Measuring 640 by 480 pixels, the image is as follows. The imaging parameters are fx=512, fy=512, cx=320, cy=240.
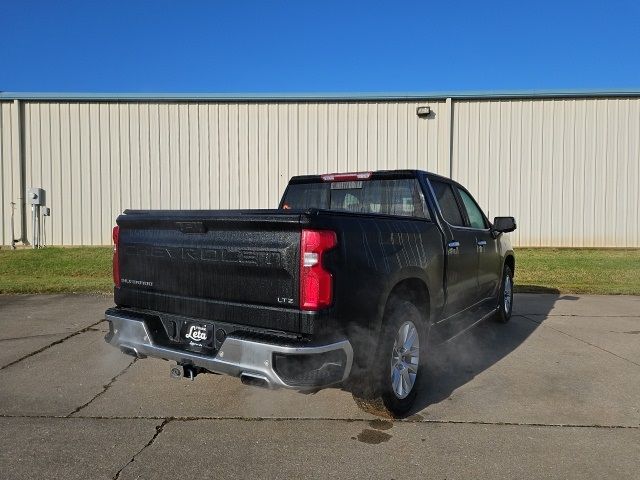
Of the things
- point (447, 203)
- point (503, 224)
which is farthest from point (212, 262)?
point (503, 224)

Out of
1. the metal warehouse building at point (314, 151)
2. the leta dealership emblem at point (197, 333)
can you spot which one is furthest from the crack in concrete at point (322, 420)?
the metal warehouse building at point (314, 151)

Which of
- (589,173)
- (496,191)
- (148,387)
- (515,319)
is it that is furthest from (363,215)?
(589,173)

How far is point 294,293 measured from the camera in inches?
120

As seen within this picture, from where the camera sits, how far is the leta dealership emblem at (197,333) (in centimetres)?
338

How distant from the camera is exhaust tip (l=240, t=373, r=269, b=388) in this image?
303 centimetres

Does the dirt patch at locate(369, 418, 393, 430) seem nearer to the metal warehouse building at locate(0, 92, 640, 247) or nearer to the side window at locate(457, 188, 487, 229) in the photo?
the side window at locate(457, 188, 487, 229)

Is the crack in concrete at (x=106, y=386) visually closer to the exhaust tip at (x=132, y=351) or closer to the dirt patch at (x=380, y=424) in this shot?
the exhaust tip at (x=132, y=351)

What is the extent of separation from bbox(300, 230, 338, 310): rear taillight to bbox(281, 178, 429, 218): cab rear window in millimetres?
1485

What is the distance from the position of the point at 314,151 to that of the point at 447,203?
10192 millimetres

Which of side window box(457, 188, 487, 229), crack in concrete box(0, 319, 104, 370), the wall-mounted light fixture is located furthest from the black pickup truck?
the wall-mounted light fixture

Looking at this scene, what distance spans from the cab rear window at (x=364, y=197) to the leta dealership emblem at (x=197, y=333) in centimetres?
157

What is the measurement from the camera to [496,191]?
14812mm

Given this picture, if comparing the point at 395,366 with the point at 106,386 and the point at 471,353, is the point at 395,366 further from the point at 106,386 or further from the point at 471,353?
the point at 106,386

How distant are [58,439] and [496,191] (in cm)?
1359
